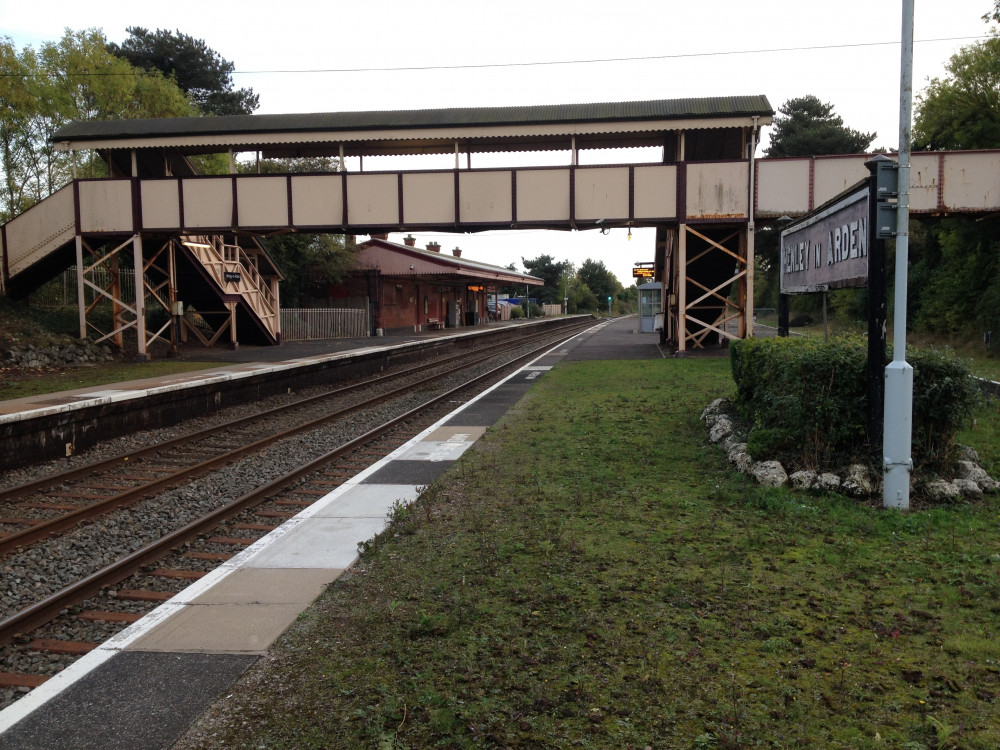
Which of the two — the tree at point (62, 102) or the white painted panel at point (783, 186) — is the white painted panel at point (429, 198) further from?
the tree at point (62, 102)

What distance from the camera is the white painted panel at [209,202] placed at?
79.0 feet

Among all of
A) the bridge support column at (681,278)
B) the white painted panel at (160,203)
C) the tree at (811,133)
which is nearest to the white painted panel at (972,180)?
the bridge support column at (681,278)

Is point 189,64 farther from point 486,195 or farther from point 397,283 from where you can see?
point 486,195

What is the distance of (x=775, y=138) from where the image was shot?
5856 centimetres

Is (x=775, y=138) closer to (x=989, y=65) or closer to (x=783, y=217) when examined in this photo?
(x=989, y=65)

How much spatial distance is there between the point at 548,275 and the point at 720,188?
92403mm

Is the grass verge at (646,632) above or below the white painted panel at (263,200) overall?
below

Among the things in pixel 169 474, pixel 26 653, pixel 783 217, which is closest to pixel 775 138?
pixel 783 217

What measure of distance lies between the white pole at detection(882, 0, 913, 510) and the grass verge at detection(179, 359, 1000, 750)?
38 cm

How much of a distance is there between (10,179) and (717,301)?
34.5m

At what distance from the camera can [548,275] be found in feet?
376

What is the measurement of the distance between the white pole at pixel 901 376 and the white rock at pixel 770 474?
910mm

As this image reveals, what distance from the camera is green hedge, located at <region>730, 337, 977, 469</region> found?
716 centimetres

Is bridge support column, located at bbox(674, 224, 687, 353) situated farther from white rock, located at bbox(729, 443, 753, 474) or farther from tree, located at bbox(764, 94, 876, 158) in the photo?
tree, located at bbox(764, 94, 876, 158)
